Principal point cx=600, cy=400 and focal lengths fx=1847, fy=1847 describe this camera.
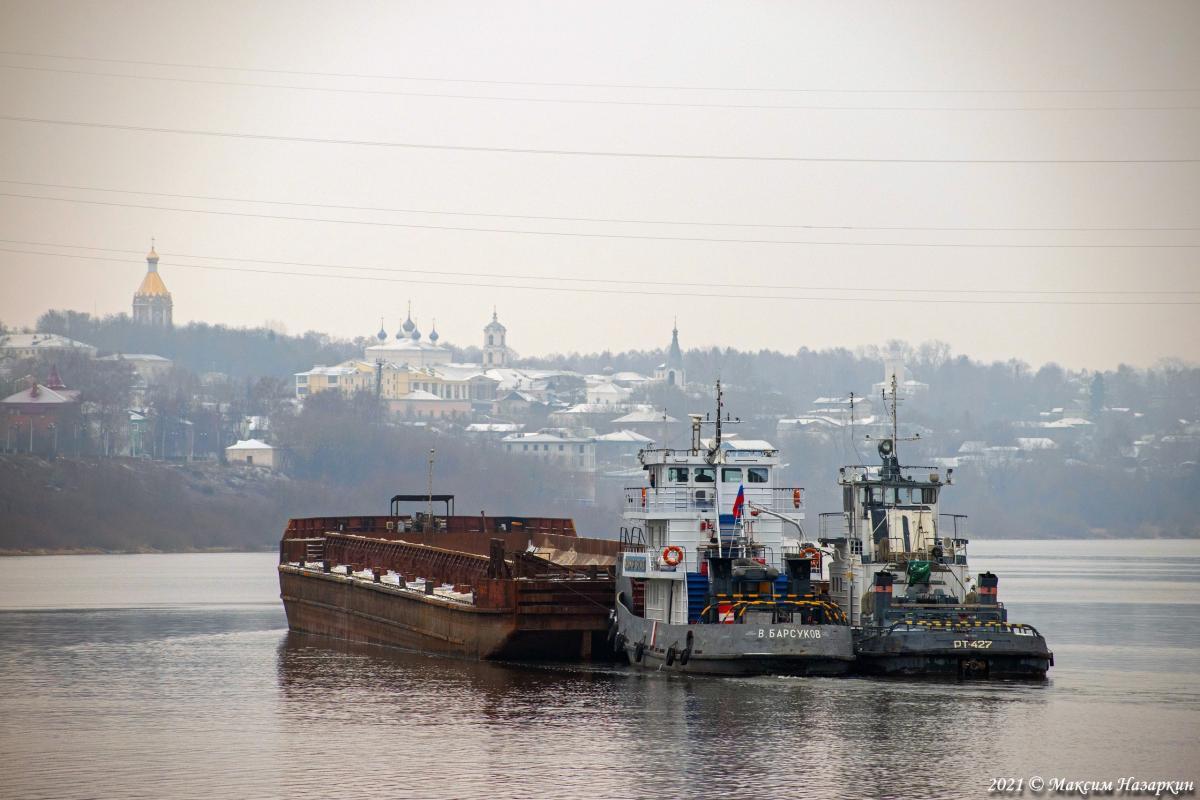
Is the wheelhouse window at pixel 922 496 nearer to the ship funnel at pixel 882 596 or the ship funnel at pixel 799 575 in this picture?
the ship funnel at pixel 882 596

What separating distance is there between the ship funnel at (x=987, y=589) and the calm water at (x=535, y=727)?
2.98 meters

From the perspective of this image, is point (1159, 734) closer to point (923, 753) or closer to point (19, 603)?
point (923, 753)

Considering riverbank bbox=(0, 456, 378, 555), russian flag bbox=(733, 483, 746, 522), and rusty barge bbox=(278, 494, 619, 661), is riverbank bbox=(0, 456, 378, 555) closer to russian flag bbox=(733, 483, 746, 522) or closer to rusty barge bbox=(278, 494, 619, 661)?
rusty barge bbox=(278, 494, 619, 661)

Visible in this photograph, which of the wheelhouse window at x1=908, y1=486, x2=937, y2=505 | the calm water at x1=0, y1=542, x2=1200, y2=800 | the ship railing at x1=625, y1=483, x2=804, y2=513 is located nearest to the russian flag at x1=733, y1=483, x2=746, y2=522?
A: the ship railing at x1=625, y1=483, x2=804, y2=513

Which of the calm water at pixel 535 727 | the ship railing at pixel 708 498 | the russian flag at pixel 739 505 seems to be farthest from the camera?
the ship railing at pixel 708 498

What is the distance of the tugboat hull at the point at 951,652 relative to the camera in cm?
5200

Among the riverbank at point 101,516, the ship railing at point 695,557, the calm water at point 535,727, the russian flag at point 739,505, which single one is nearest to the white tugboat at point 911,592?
the calm water at point 535,727

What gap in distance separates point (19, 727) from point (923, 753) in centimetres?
2365

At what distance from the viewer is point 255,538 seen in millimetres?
197000

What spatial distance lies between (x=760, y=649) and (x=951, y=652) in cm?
549

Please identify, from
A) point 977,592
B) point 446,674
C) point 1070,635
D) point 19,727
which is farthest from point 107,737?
point 1070,635

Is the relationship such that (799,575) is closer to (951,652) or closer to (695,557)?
(695,557)

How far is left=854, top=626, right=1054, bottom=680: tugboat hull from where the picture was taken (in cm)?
5200

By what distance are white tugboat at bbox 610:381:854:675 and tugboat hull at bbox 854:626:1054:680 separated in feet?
3.28
